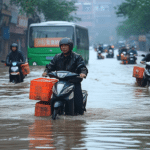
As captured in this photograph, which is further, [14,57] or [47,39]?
[47,39]

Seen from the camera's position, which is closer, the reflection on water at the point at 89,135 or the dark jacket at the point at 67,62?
the reflection on water at the point at 89,135

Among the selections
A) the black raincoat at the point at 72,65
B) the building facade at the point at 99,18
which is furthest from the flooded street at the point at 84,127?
the building facade at the point at 99,18

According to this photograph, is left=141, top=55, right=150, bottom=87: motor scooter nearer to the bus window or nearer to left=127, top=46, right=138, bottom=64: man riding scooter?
the bus window

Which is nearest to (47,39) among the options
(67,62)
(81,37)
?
(81,37)

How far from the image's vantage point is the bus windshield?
27.8 metres

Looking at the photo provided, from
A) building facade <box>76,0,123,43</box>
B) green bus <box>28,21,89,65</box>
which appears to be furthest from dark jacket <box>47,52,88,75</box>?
building facade <box>76,0,123,43</box>

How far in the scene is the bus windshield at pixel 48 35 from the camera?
1093 inches

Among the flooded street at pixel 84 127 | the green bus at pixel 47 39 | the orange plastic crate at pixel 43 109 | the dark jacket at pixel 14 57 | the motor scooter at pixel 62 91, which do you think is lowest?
the flooded street at pixel 84 127

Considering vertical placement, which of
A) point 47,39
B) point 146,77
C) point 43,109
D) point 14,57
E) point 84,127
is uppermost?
point 47,39

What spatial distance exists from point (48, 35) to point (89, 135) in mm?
21951

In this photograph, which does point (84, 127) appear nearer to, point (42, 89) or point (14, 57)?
point (42, 89)

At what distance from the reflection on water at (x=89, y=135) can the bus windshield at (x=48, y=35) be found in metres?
A: 20.4

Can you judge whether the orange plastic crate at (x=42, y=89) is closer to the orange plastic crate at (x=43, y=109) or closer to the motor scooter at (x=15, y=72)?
the orange plastic crate at (x=43, y=109)

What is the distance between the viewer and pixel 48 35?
27875 mm
